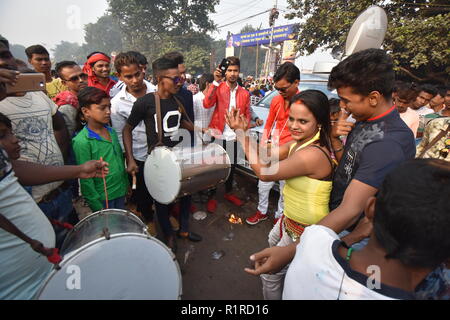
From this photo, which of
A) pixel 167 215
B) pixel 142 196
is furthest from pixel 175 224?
pixel 142 196

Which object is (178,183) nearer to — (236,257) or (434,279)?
Result: (236,257)

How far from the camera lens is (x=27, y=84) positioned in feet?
5.31

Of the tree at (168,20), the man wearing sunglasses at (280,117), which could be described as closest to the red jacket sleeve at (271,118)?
the man wearing sunglasses at (280,117)

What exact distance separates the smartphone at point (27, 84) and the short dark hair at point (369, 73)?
2.07 meters

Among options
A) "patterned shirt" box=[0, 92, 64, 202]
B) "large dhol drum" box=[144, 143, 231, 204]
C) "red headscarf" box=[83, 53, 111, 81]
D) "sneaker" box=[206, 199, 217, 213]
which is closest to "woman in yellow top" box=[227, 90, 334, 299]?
"large dhol drum" box=[144, 143, 231, 204]

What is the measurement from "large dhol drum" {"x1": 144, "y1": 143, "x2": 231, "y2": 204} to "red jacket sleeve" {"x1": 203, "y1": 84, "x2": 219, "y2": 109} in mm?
1497

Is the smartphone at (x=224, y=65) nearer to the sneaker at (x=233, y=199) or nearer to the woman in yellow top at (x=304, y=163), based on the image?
the sneaker at (x=233, y=199)

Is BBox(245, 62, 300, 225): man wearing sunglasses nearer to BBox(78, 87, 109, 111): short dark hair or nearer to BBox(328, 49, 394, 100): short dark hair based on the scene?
BBox(328, 49, 394, 100): short dark hair

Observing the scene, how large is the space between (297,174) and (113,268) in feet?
4.29

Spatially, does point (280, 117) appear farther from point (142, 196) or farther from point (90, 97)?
point (90, 97)

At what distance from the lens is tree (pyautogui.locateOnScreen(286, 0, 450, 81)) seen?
7.37 metres

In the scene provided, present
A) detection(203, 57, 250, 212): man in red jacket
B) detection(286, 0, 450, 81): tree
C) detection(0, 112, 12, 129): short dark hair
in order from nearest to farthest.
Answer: detection(0, 112, 12, 129): short dark hair → detection(203, 57, 250, 212): man in red jacket → detection(286, 0, 450, 81): tree

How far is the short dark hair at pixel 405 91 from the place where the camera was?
3.28 m

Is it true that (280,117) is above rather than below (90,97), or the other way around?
below
